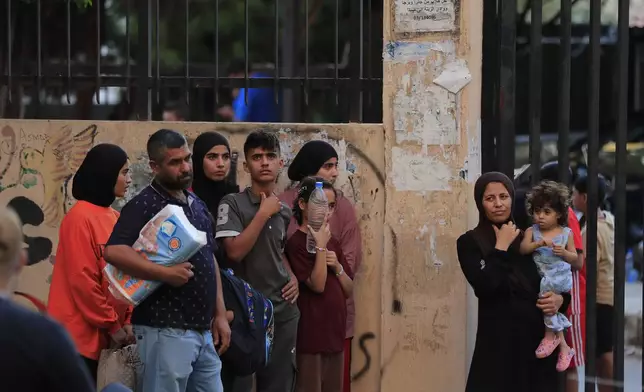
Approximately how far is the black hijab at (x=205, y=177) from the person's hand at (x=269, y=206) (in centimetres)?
42

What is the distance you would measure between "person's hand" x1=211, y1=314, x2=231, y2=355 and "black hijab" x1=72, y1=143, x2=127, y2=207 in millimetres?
766

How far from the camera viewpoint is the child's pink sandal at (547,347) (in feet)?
20.3

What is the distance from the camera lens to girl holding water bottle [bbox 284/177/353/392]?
20.9 feet

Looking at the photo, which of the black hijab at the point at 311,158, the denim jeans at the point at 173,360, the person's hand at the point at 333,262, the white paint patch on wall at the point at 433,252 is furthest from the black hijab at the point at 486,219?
the denim jeans at the point at 173,360

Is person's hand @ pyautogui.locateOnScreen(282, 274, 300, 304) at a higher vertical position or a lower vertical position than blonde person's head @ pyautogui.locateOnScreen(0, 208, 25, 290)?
lower

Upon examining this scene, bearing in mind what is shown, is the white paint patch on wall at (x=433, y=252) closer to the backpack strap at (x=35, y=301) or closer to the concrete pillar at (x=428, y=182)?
the concrete pillar at (x=428, y=182)

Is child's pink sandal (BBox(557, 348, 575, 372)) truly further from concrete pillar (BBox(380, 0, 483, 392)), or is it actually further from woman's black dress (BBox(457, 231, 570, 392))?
concrete pillar (BBox(380, 0, 483, 392))

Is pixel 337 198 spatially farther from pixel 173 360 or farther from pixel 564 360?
pixel 173 360

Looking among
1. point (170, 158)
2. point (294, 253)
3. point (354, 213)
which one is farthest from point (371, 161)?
point (170, 158)

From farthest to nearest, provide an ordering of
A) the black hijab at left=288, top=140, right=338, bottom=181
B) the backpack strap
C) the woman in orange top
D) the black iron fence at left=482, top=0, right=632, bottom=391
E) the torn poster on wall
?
the torn poster on wall < the black hijab at left=288, top=140, right=338, bottom=181 < the black iron fence at left=482, top=0, right=632, bottom=391 < the backpack strap < the woman in orange top

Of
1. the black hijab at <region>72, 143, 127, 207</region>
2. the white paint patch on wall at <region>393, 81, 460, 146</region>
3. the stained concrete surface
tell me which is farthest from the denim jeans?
the stained concrete surface

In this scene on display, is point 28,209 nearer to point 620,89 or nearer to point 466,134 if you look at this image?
point 466,134

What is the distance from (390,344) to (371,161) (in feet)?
3.37

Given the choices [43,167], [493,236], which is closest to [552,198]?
[493,236]
